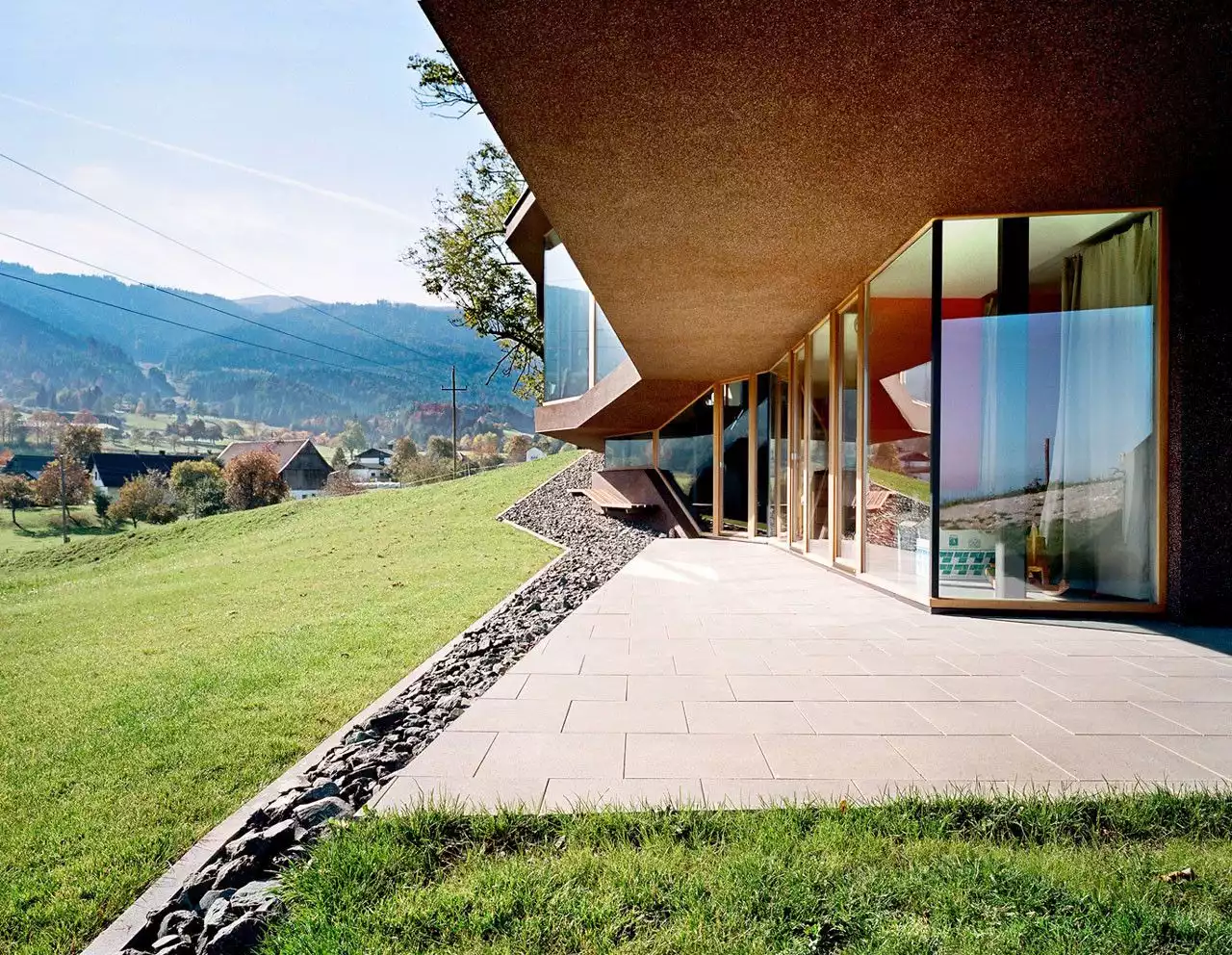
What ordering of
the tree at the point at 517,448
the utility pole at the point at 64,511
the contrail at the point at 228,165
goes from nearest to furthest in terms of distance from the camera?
the utility pole at the point at 64,511
the contrail at the point at 228,165
the tree at the point at 517,448

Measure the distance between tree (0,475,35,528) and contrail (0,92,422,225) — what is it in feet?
79.8

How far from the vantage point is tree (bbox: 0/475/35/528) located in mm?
44031

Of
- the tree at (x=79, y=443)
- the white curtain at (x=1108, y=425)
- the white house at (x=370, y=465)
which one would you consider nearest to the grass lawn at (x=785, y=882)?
the white curtain at (x=1108, y=425)

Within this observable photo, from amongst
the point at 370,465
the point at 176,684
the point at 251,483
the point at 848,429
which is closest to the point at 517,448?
the point at 370,465

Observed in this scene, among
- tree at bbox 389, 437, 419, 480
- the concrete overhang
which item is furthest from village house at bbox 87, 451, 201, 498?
the concrete overhang

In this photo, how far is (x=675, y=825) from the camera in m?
2.26

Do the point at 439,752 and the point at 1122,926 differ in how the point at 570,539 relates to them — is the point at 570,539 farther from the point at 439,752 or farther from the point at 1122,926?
the point at 1122,926

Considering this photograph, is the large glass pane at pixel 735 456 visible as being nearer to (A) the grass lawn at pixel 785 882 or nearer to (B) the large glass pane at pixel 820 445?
(B) the large glass pane at pixel 820 445

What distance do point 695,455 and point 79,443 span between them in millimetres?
58939

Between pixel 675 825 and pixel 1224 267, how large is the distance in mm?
5696

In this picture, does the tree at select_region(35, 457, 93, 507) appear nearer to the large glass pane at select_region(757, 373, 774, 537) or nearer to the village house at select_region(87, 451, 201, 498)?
the village house at select_region(87, 451, 201, 498)

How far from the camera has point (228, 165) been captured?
59.1 meters

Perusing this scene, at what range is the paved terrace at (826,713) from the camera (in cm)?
261

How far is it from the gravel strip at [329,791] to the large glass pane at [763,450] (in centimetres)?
544
